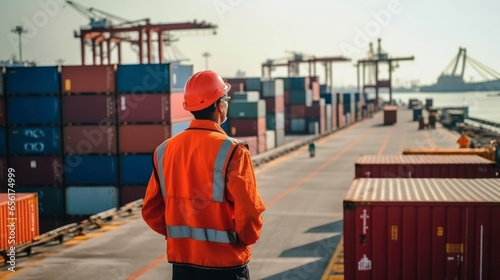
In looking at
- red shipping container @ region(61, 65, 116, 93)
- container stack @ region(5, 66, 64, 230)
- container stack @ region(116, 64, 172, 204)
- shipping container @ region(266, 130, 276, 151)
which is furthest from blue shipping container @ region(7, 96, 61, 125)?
shipping container @ region(266, 130, 276, 151)

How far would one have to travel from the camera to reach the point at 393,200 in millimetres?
11523

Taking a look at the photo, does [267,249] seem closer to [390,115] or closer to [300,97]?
[300,97]

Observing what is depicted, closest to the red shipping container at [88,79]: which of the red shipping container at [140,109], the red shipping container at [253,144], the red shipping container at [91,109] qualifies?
the red shipping container at [91,109]

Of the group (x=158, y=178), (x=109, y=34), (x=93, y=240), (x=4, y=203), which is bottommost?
(x=93, y=240)

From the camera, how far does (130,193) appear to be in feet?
92.7

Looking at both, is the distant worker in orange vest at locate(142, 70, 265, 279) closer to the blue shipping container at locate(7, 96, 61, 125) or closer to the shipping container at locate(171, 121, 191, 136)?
the shipping container at locate(171, 121, 191, 136)

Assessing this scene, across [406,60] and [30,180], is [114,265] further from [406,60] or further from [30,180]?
[406,60]

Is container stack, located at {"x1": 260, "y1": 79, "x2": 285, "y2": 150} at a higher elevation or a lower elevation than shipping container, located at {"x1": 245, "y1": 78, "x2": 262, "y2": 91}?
lower

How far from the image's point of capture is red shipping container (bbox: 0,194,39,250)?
1742 centimetres

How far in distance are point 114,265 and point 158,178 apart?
44.1 feet

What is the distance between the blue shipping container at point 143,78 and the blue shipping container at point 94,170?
336 centimetres

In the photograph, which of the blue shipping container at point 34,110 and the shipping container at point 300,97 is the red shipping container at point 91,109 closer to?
A: the blue shipping container at point 34,110

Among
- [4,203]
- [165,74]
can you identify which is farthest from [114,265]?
[165,74]

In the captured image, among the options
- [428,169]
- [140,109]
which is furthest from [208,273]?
[140,109]
